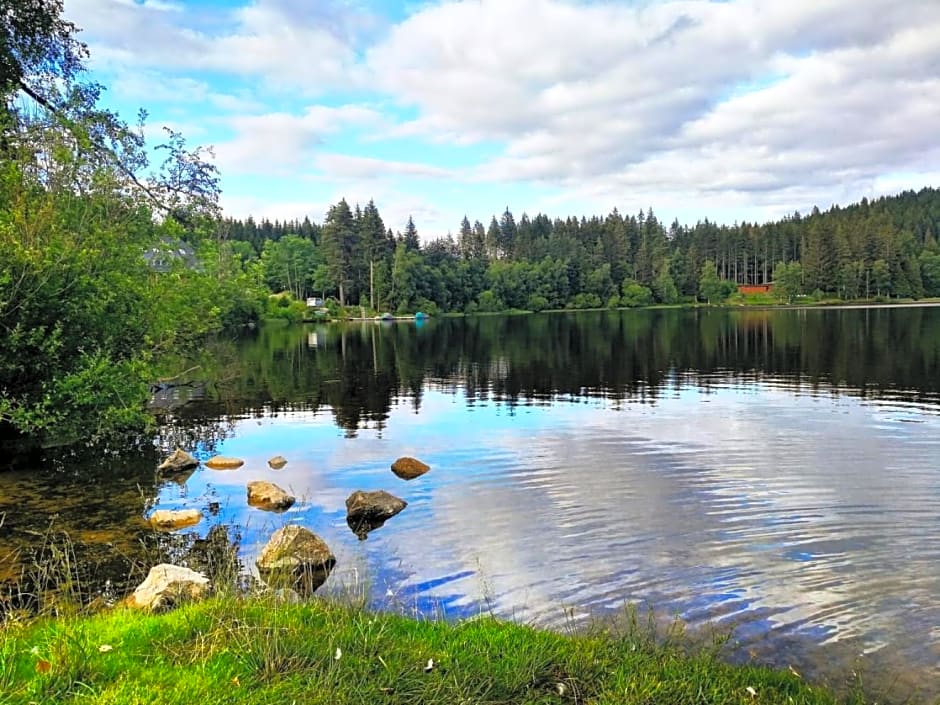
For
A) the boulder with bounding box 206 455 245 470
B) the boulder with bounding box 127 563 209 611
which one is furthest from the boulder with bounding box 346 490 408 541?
the boulder with bounding box 206 455 245 470

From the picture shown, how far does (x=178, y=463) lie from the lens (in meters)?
21.6

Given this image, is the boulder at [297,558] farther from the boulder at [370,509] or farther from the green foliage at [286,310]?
the green foliage at [286,310]

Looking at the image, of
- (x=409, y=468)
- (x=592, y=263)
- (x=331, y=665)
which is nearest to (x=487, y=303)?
(x=592, y=263)

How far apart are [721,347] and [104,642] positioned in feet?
198

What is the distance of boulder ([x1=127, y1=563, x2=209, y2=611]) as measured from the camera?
31.2 feet

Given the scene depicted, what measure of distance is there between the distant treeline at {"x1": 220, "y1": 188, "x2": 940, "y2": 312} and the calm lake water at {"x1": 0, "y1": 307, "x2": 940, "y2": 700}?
340 feet

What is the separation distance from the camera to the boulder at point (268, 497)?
17.5 metres

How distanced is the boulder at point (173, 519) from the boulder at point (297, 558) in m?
3.43

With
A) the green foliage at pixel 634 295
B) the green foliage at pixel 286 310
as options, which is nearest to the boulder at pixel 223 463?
the green foliage at pixel 286 310

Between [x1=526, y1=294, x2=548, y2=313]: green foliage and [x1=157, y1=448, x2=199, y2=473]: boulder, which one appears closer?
[x1=157, y1=448, x2=199, y2=473]: boulder

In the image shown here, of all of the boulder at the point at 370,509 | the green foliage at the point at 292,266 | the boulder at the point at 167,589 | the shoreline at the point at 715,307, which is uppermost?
the green foliage at the point at 292,266

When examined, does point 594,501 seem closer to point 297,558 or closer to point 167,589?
point 297,558

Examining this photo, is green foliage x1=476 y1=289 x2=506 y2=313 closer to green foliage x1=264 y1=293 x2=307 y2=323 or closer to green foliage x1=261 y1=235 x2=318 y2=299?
green foliage x1=261 y1=235 x2=318 y2=299

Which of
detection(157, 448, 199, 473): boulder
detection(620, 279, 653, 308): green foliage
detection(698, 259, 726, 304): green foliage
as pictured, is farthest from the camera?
detection(698, 259, 726, 304): green foliage
